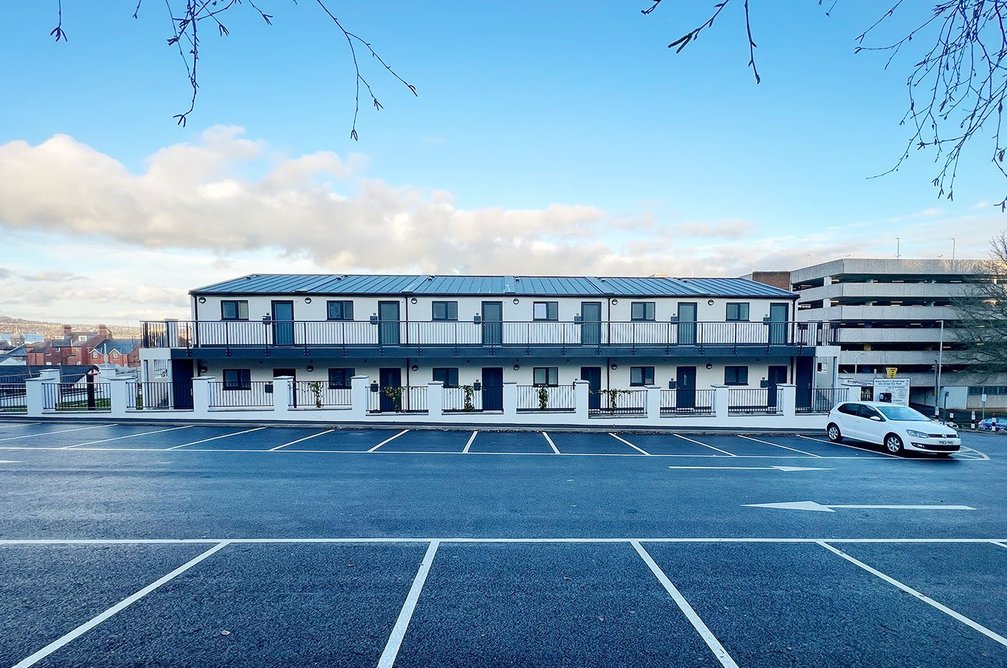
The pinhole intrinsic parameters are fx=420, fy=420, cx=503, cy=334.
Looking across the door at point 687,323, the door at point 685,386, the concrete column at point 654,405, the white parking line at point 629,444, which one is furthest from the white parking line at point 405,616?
the door at point 687,323

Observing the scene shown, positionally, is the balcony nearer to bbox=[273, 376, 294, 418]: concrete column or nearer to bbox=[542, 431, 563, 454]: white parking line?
bbox=[273, 376, 294, 418]: concrete column

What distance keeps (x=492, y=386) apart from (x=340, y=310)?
823 cm

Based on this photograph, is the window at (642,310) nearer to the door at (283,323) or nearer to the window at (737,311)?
the window at (737,311)

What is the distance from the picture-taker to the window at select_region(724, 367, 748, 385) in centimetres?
2070

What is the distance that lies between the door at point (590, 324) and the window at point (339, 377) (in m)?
11.2

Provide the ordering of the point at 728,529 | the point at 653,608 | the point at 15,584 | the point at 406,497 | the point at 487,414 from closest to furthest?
the point at 653,608, the point at 15,584, the point at 728,529, the point at 406,497, the point at 487,414

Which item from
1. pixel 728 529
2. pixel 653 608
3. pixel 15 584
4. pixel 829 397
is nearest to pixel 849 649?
pixel 653 608

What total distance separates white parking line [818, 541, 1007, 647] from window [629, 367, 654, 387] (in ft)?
47.7

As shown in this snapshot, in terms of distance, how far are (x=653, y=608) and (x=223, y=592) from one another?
4.50 meters

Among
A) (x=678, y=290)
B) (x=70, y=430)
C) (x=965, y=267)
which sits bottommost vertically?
(x=70, y=430)

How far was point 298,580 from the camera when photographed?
15.4 ft

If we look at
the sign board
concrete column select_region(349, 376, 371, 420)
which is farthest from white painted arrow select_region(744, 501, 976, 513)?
the sign board

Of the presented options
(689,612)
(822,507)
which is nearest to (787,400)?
(822,507)

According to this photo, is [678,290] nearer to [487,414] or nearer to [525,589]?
[487,414]
